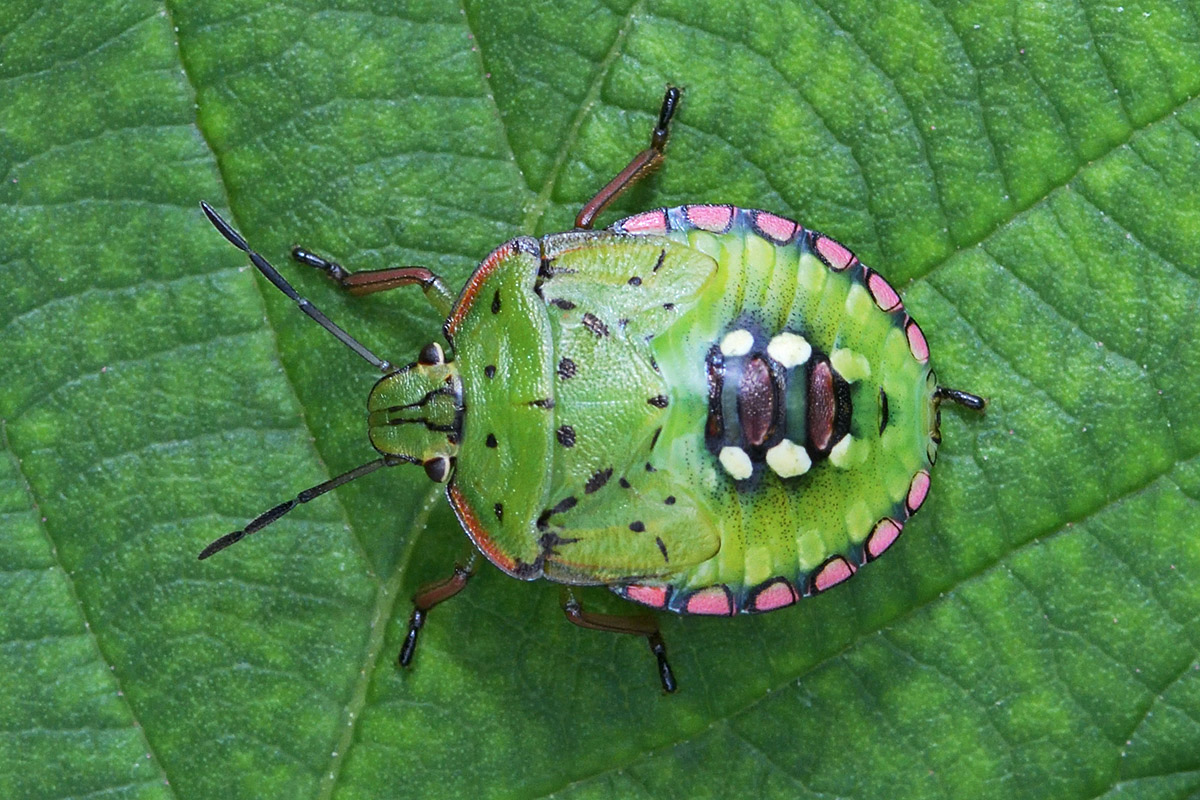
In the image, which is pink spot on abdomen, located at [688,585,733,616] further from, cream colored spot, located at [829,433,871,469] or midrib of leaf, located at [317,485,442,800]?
midrib of leaf, located at [317,485,442,800]

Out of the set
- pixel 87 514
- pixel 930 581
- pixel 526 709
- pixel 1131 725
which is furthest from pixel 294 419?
pixel 1131 725

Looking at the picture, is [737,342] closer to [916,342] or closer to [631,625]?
[916,342]

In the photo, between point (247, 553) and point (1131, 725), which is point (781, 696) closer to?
point (1131, 725)

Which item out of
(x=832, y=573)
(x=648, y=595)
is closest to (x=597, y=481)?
(x=648, y=595)

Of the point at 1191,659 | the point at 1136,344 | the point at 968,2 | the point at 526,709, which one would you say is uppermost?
the point at 968,2

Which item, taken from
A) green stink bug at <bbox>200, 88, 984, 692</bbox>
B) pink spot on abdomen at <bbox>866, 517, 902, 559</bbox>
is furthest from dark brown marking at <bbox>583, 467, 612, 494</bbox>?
pink spot on abdomen at <bbox>866, 517, 902, 559</bbox>

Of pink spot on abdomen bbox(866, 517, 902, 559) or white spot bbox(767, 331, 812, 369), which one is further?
pink spot on abdomen bbox(866, 517, 902, 559)
